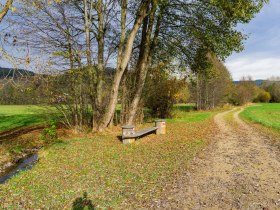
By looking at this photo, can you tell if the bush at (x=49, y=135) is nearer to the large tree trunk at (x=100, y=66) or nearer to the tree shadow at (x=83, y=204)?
the large tree trunk at (x=100, y=66)

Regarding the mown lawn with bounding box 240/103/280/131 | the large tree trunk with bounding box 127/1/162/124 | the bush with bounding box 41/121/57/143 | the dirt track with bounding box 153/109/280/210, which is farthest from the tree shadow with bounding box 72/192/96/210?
the mown lawn with bounding box 240/103/280/131

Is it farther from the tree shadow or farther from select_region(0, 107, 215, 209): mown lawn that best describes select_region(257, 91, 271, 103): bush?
the tree shadow

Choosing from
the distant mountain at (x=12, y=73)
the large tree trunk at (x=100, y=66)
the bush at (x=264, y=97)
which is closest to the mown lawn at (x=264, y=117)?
the large tree trunk at (x=100, y=66)

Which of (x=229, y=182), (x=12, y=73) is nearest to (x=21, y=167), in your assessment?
(x=12, y=73)

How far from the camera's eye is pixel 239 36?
12.4 meters

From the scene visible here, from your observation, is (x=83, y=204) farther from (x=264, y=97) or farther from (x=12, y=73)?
(x=264, y=97)

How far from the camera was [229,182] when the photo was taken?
220 inches

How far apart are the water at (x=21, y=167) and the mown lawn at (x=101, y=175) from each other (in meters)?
0.75

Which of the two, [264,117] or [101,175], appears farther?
[264,117]

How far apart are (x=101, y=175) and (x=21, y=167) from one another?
4.30 metres

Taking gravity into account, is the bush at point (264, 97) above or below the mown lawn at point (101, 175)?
above

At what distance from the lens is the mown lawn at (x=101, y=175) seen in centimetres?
511

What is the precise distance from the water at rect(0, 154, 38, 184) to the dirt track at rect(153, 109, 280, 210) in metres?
5.70

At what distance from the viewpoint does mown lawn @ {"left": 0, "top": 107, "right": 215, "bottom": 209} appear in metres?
5.11
